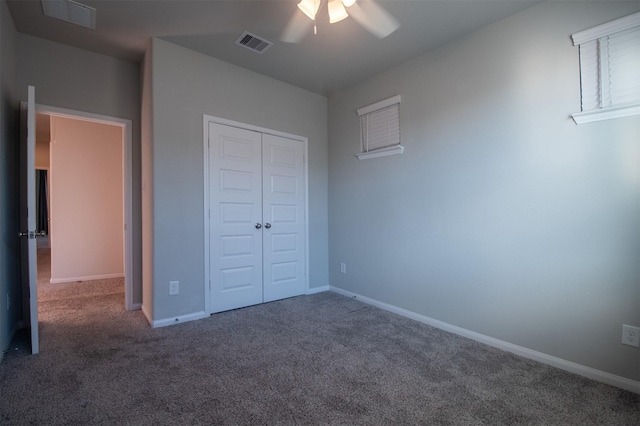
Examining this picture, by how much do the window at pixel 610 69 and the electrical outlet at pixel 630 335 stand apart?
136 cm

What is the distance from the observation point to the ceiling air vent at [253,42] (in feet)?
9.07

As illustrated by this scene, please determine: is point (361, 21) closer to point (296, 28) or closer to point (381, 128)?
point (296, 28)

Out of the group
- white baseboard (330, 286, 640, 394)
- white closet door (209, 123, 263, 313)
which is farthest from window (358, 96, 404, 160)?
white baseboard (330, 286, 640, 394)

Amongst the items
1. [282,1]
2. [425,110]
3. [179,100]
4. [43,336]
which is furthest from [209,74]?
[43,336]

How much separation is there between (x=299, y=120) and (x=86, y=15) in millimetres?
2297

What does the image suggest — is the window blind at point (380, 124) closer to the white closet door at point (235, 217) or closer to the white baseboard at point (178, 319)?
the white closet door at point (235, 217)

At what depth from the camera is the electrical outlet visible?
6.06ft

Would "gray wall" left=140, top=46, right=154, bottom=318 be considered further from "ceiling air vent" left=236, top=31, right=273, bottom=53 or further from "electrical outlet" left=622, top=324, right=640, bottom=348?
"electrical outlet" left=622, top=324, right=640, bottom=348

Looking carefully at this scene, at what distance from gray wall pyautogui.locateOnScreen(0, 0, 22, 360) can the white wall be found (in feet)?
7.54

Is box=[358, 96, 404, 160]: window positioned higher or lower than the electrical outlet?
higher

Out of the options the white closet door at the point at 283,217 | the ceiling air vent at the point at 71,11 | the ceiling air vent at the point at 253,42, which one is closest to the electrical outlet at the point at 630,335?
the white closet door at the point at 283,217

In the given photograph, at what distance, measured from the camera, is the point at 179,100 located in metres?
2.99

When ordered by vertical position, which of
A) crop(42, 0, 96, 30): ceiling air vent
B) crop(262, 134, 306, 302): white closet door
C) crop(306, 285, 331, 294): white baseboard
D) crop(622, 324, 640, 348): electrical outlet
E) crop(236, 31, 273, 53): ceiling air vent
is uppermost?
crop(42, 0, 96, 30): ceiling air vent

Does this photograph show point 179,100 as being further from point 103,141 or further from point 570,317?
point 570,317
